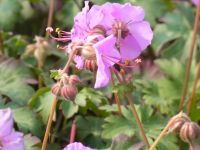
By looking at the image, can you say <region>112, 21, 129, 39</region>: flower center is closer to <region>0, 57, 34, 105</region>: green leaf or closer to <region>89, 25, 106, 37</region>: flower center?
<region>89, 25, 106, 37</region>: flower center

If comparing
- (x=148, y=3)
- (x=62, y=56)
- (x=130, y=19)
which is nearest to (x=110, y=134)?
(x=130, y=19)

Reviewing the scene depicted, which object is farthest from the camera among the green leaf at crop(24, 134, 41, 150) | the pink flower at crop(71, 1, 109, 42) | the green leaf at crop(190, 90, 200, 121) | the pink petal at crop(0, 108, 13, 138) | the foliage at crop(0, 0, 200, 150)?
the green leaf at crop(190, 90, 200, 121)

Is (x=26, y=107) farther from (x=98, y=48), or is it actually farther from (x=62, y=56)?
(x=98, y=48)

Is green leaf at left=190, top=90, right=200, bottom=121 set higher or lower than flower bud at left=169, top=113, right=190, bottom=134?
lower

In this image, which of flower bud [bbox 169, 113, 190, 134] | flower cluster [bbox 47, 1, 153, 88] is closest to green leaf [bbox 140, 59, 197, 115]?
flower cluster [bbox 47, 1, 153, 88]

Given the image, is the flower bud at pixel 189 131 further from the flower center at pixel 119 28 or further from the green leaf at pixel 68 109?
the green leaf at pixel 68 109

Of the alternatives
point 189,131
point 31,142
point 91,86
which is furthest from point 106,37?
point 91,86
